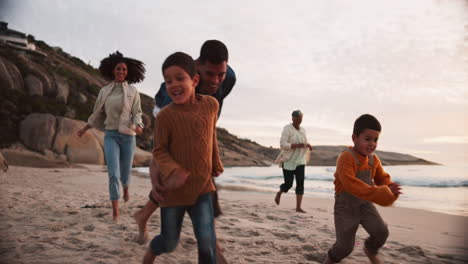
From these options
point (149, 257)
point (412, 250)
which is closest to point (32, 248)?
point (149, 257)

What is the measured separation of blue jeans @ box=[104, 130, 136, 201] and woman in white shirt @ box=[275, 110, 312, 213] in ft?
10.0

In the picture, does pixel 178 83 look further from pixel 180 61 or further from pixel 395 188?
pixel 395 188

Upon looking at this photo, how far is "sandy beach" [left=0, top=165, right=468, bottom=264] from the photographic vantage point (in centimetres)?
272

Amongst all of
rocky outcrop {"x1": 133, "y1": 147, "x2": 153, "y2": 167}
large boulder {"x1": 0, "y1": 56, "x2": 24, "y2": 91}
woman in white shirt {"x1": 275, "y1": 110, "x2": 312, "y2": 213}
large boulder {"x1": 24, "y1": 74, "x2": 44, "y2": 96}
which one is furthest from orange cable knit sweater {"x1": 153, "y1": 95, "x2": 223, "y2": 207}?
large boulder {"x1": 24, "y1": 74, "x2": 44, "y2": 96}

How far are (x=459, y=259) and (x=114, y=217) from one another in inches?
138

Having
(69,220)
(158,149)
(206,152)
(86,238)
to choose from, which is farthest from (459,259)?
(69,220)

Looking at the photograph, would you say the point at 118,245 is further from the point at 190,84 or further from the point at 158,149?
the point at 190,84

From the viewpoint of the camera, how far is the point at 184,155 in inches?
75.6

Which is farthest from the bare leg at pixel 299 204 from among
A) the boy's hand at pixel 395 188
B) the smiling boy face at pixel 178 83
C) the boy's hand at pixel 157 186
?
the smiling boy face at pixel 178 83

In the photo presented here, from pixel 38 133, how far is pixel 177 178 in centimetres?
1715

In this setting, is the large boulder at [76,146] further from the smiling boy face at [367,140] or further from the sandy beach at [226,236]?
the smiling boy face at [367,140]

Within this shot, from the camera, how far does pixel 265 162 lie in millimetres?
31484

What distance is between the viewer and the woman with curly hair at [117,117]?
3.95 metres

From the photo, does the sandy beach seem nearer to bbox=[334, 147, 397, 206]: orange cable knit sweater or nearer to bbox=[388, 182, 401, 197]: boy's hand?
bbox=[334, 147, 397, 206]: orange cable knit sweater
